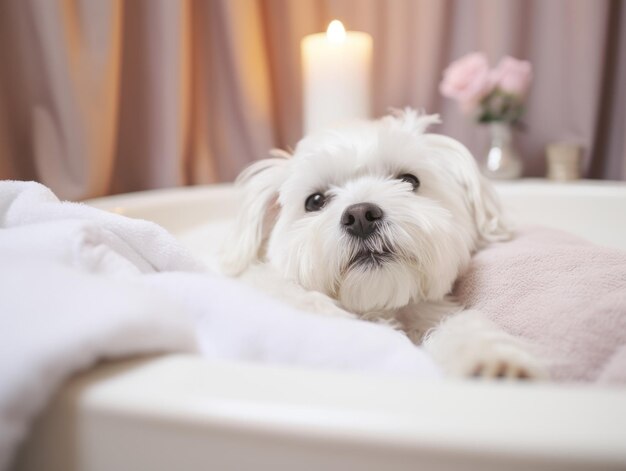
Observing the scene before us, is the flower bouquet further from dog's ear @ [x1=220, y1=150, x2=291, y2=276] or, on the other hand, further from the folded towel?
the folded towel

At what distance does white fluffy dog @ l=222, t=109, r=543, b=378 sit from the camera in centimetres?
91

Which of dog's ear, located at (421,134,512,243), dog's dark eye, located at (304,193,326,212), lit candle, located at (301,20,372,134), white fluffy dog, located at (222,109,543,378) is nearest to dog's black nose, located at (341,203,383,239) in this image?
white fluffy dog, located at (222,109,543,378)

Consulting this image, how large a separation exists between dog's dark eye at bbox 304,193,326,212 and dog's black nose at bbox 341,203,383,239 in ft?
0.65

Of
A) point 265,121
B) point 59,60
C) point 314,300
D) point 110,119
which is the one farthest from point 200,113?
point 314,300

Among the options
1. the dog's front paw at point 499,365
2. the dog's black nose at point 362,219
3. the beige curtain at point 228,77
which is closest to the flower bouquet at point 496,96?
the beige curtain at point 228,77

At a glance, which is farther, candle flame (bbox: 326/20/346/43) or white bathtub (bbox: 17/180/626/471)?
candle flame (bbox: 326/20/346/43)

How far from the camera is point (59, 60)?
1487 millimetres

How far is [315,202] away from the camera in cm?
113

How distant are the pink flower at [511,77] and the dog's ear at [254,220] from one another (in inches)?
40.6

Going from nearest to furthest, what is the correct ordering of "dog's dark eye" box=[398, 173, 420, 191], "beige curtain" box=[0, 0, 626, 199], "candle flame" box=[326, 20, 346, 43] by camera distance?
"dog's dark eye" box=[398, 173, 420, 191]
"beige curtain" box=[0, 0, 626, 199]
"candle flame" box=[326, 20, 346, 43]

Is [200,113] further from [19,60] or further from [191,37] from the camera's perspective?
[19,60]

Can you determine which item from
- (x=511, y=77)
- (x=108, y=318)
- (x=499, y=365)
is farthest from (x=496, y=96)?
(x=108, y=318)

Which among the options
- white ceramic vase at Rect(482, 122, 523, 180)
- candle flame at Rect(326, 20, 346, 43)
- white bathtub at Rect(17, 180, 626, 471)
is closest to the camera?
white bathtub at Rect(17, 180, 626, 471)

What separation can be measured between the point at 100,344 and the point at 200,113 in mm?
1806
